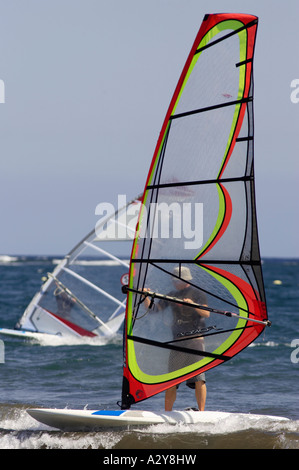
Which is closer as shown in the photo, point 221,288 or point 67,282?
point 221,288

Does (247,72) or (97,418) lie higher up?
(247,72)

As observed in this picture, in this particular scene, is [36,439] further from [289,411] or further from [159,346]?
[289,411]

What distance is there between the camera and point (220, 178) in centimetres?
544

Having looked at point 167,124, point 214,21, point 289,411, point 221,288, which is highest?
point 214,21

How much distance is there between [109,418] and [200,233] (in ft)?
5.19

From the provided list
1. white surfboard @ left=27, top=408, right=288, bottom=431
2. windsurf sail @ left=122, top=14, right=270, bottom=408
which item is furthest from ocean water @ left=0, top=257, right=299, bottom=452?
windsurf sail @ left=122, top=14, right=270, bottom=408

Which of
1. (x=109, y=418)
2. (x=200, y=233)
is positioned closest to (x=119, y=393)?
(x=109, y=418)

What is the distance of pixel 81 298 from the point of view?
1155cm

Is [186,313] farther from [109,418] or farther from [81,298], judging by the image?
[81,298]

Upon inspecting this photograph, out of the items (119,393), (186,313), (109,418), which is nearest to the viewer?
(109,418)
